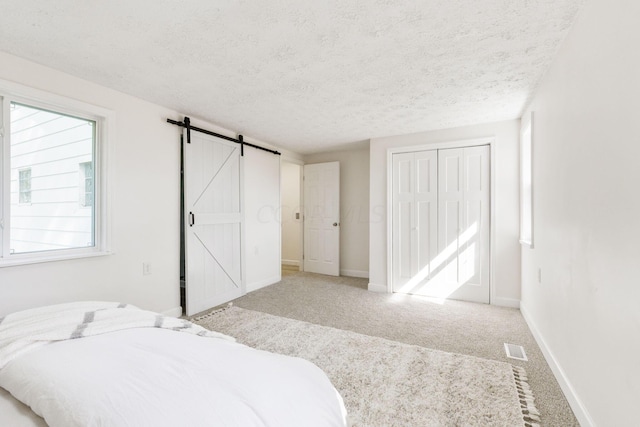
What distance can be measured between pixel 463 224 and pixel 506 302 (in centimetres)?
108

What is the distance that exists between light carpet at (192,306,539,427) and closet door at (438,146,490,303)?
1716 mm

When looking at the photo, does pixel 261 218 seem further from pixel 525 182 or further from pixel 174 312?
pixel 525 182

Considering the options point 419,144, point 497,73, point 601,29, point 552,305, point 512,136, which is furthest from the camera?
point 419,144

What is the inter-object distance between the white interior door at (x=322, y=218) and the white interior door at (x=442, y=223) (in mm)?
1347

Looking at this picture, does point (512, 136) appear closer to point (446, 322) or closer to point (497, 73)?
point (497, 73)

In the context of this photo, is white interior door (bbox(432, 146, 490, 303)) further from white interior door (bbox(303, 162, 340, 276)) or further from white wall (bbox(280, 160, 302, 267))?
white wall (bbox(280, 160, 302, 267))

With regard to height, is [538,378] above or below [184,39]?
below

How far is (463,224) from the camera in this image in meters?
3.82

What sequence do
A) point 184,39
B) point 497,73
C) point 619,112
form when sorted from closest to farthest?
point 619,112 → point 184,39 → point 497,73

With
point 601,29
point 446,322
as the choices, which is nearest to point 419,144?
point 446,322

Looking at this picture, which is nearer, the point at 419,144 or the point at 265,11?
the point at 265,11

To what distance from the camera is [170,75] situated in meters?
2.35

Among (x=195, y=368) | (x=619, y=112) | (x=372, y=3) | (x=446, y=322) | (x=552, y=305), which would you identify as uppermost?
(x=372, y=3)

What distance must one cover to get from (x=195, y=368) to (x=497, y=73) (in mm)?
2864
